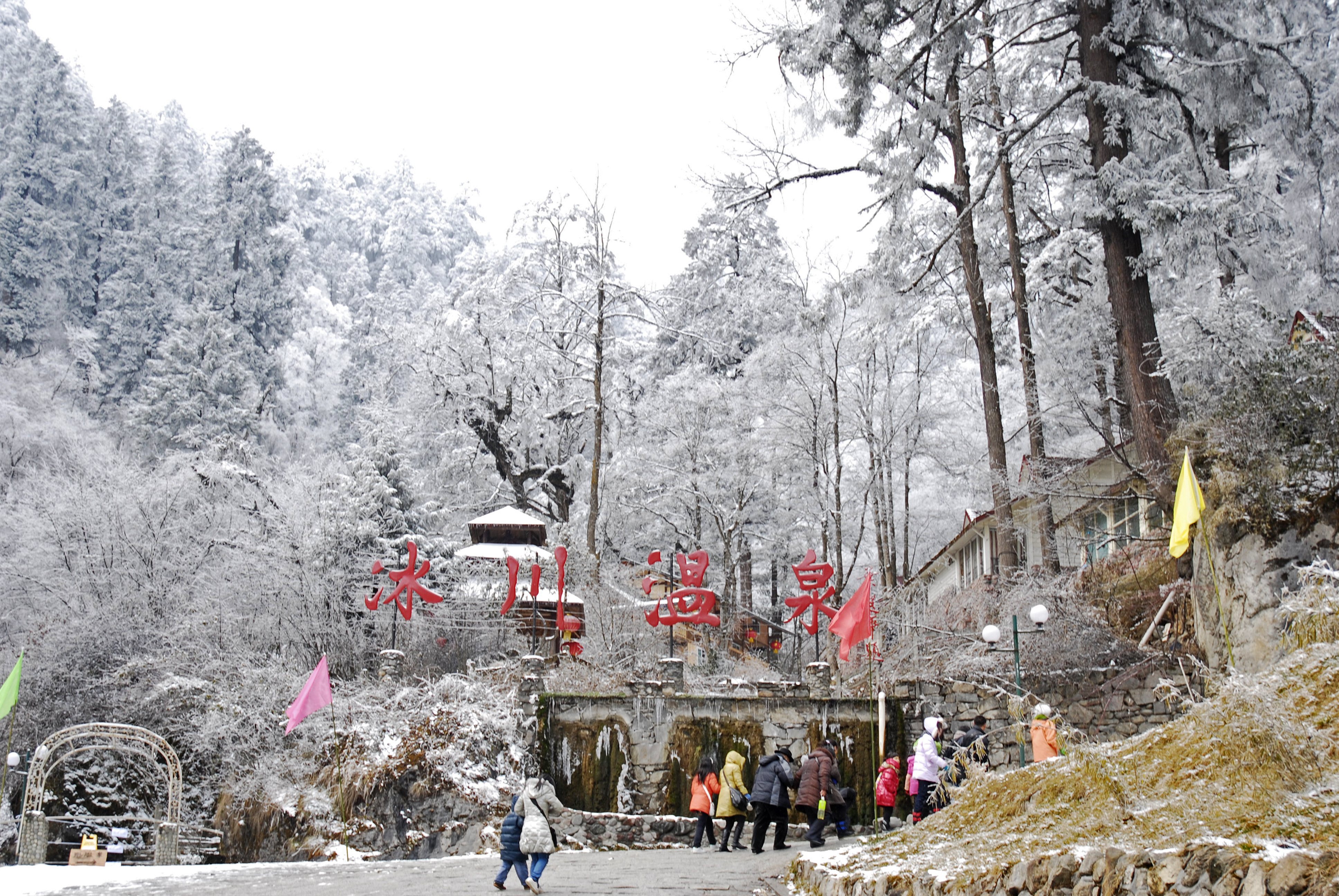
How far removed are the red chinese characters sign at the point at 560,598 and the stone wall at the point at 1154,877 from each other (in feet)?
47.7

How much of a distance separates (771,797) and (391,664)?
11881 mm

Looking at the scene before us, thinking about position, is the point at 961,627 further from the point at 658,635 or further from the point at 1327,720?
the point at 1327,720

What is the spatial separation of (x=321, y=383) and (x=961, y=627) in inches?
1622

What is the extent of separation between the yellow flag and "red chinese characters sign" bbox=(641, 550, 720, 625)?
10.4 m

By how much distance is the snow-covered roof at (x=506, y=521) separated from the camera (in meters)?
24.4

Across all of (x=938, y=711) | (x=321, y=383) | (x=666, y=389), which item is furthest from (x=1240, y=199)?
(x=321, y=383)

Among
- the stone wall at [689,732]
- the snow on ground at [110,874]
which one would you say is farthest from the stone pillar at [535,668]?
the snow on ground at [110,874]

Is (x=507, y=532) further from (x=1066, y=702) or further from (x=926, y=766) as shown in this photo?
(x=926, y=766)

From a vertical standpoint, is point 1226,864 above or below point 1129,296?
below

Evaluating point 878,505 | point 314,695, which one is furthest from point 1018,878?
point 878,505

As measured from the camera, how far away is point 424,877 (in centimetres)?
1059

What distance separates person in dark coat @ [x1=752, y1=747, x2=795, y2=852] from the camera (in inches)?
433

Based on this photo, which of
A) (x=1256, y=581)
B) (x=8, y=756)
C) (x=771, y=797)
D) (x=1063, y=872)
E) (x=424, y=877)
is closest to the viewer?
(x=1063, y=872)

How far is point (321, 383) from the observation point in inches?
2069
